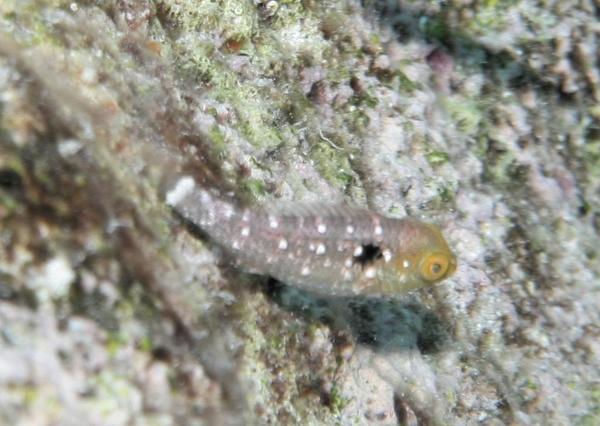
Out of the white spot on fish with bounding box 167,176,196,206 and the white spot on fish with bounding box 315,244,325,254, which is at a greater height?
the white spot on fish with bounding box 167,176,196,206

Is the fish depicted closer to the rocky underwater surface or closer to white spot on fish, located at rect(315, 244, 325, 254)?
white spot on fish, located at rect(315, 244, 325, 254)

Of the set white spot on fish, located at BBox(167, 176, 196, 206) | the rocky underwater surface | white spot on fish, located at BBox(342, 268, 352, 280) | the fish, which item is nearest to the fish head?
the fish

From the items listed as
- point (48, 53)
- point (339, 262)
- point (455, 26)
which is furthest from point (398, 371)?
point (455, 26)

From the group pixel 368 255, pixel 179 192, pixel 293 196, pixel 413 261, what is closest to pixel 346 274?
pixel 368 255

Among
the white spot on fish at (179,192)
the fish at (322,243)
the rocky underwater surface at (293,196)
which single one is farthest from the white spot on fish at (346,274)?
the white spot on fish at (179,192)

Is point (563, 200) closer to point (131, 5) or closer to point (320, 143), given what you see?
point (320, 143)

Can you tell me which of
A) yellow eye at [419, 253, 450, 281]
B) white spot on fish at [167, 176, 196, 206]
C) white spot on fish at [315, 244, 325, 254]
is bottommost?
yellow eye at [419, 253, 450, 281]

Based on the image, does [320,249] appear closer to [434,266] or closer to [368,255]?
[368,255]
